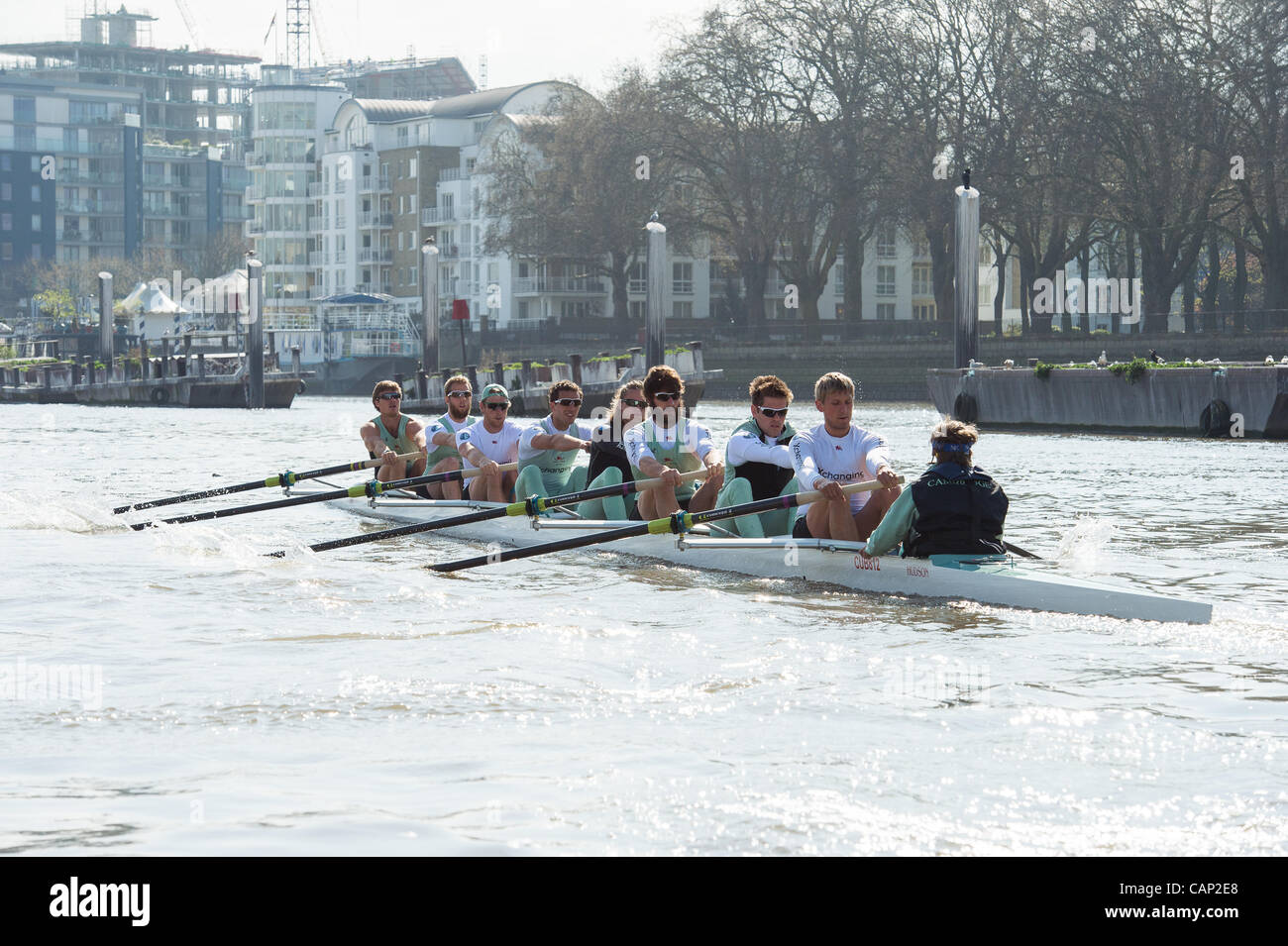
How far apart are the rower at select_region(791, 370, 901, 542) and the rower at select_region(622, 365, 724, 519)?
154 cm

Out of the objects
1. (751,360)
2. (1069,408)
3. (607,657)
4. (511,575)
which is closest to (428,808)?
(607,657)

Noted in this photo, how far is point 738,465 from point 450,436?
4.85 meters

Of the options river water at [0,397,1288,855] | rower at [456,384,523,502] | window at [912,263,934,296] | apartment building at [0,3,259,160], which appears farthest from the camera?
apartment building at [0,3,259,160]

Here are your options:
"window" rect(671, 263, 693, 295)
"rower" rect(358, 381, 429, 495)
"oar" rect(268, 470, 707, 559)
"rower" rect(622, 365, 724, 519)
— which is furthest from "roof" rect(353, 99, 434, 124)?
"rower" rect(622, 365, 724, 519)

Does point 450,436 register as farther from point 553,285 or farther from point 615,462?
point 553,285

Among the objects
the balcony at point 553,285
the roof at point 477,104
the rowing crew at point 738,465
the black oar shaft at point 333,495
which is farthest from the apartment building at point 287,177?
the rowing crew at point 738,465

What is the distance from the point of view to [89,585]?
13.5 meters

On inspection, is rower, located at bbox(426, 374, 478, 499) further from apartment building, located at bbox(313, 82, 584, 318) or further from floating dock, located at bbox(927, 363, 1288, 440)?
apartment building, located at bbox(313, 82, 584, 318)

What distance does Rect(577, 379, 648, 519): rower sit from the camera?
47.3 feet

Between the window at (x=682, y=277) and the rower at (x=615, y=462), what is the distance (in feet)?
265

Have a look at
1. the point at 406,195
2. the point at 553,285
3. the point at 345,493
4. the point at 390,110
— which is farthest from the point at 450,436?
the point at 390,110

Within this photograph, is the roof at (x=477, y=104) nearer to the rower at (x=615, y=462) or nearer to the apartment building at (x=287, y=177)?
the apartment building at (x=287, y=177)

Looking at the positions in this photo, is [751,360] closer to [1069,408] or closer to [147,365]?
[147,365]

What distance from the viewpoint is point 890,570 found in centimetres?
1184
